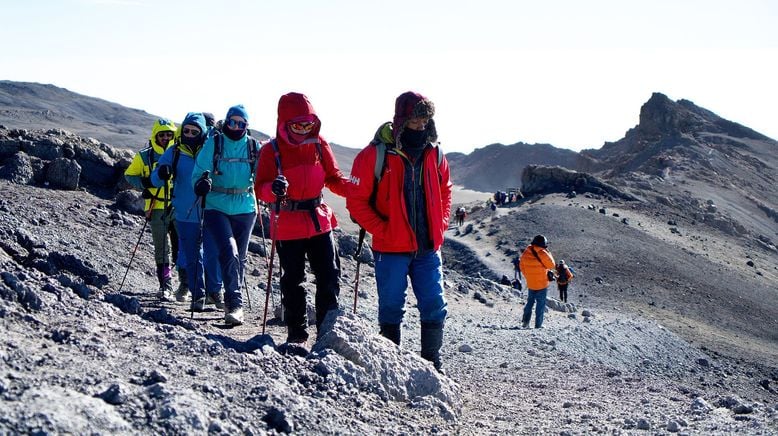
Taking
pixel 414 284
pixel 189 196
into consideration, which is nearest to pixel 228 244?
pixel 189 196

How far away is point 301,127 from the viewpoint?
6.77 metres

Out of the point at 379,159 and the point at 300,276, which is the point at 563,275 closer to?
the point at 300,276

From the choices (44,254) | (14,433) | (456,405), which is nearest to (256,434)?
(14,433)

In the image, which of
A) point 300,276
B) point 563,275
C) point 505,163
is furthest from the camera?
point 505,163

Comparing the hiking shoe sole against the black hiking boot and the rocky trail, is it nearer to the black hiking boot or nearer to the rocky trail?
the rocky trail

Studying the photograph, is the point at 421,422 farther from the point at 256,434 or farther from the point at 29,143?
the point at 29,143

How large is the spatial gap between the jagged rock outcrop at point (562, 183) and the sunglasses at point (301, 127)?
33.1 metres

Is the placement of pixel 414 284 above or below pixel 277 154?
below

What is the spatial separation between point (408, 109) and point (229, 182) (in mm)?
2232

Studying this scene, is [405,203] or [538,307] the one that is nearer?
[405,203]

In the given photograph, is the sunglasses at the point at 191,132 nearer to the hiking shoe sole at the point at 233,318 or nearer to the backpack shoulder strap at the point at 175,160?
A: the backpack shoulder strap at the point at 175,160

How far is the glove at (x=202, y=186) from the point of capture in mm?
7488

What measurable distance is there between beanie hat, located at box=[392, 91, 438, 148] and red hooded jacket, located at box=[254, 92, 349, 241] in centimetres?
81

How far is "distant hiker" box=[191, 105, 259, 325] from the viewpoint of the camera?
771 centimetres
